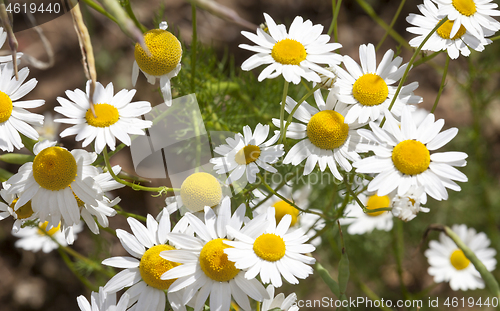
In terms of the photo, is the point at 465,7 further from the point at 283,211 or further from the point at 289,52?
the point at 283,211

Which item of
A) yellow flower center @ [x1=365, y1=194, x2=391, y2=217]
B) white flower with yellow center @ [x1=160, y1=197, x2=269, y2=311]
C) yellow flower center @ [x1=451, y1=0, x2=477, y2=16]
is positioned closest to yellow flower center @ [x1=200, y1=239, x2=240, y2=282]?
white flower with yellow center @ [x1=160, y1=197, x2=269, y2=311]

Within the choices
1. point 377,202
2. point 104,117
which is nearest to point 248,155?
point 104,117

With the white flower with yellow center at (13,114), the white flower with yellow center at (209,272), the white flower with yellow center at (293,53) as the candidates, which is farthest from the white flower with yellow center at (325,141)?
the white flower with yellow center at (13,114)

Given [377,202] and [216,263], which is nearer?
[216,263]

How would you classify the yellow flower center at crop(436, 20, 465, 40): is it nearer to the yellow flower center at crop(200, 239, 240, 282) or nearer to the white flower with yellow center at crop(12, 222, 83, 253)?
the yellow flower center at crop(200, 239, 240, 282)

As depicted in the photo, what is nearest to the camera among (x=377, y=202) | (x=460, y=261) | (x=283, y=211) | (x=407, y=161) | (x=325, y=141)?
(x=407, y=161)

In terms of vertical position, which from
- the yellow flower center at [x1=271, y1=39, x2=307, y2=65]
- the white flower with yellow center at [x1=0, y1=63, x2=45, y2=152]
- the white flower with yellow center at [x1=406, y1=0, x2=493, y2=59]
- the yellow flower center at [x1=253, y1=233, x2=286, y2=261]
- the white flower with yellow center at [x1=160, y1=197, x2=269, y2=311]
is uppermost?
the white flower with yellow center at [x1=406, y1=0, x2=493, y2=59]

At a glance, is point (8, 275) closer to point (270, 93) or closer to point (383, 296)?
point (270, 93)
